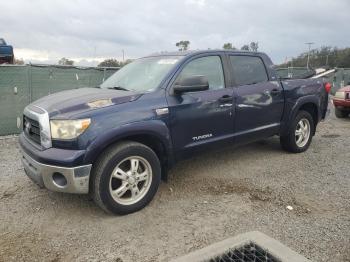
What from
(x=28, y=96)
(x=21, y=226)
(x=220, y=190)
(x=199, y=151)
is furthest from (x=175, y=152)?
(x=28, y=96)

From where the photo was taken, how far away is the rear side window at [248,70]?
5194 mm

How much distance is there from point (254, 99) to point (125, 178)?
2376mm

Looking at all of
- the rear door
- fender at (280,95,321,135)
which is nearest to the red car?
fender at (280,95,321,135)

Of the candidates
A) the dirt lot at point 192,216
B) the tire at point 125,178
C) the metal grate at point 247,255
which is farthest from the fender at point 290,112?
the metal grate at point 247,255

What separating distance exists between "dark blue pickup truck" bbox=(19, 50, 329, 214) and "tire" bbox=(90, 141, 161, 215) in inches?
0.4

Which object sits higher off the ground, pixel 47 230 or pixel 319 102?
pixel 319 102

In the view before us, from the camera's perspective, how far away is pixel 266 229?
356cm

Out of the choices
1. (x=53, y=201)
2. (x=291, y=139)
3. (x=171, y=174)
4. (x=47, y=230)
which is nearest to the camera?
(x=47, y=230)

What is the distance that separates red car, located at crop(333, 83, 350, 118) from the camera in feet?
32.9

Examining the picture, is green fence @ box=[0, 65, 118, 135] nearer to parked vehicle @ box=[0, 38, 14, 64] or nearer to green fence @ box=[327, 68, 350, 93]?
parked vehicle @ box=[0, 38, 14, 64]

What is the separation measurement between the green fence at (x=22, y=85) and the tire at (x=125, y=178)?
4.89m

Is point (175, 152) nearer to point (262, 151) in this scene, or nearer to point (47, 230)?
point (47, 230)

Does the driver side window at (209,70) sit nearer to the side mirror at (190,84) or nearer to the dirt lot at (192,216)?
the side mirror at (190,84)

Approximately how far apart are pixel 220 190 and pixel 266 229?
1148mm
